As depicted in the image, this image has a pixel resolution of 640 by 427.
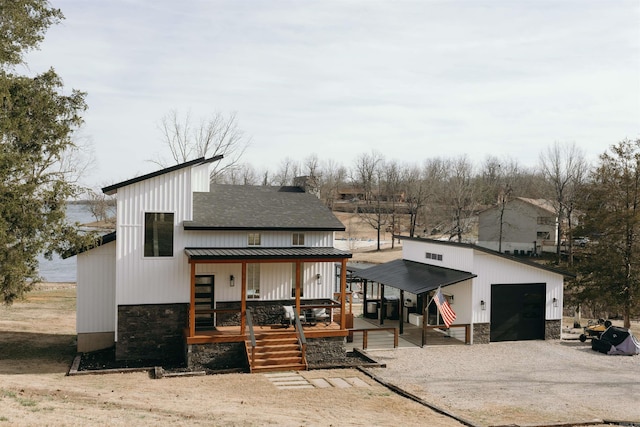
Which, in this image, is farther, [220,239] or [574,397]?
[220,239]

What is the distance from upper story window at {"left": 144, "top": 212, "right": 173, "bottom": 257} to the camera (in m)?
17.8

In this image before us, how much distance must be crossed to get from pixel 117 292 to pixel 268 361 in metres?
5.07

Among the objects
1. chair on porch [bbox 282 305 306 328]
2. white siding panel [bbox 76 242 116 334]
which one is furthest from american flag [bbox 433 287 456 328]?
white siding panel [bbox 76 242 116 334]

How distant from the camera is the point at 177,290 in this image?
59.4 feet

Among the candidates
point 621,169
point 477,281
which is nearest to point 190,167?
point 477,281

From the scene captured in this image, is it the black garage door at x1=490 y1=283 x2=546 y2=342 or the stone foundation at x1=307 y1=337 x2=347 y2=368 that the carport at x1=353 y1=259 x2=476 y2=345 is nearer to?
the black garage door at x1=490 y1=283 x2=546 y2=342

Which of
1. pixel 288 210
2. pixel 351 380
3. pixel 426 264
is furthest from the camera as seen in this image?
pixel 426 264

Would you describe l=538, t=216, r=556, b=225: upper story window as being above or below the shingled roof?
below

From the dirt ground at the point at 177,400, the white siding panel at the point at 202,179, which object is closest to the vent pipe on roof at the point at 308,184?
the white siding panel at the point at 202,179

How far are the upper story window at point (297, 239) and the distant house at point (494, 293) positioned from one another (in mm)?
4531

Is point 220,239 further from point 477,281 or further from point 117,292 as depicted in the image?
point 477,281

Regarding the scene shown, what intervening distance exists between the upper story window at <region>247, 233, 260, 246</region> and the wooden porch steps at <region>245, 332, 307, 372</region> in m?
3.06

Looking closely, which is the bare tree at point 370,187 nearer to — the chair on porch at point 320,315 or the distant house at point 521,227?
the distant house at point 521,227

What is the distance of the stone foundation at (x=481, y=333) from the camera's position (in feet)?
69.7
